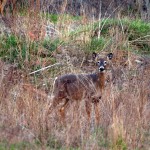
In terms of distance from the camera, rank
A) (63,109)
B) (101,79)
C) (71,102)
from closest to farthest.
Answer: (63,109) < (71,102) < (101,79)

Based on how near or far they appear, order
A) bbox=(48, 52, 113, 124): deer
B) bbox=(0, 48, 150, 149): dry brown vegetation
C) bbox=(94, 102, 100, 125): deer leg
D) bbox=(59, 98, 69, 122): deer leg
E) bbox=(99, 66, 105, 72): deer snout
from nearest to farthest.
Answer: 1. bbox=(0, 48, 150, 149): dry brown vegetation
2. bbox=(94, 102, 100, 125): deer leg
3. bbox=(59, 98, 69, 122): deer leg
4. bbox=(48, 52, 113, 124): deer
5. bbox=(99, 66, 105, 72): deer snout

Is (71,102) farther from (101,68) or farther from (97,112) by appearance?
(97,112)

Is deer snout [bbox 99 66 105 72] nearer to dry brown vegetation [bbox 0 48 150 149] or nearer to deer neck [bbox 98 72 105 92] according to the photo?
deer neck [bbox 98 72 105 92]

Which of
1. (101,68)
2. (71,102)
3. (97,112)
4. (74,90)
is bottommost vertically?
(71,102)

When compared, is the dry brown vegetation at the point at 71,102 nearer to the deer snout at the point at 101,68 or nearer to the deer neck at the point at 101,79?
the deer neck at the point at 101,79

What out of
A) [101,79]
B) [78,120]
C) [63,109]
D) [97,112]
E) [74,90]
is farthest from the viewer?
[101,79]

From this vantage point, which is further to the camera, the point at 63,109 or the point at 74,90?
the point at 74,90

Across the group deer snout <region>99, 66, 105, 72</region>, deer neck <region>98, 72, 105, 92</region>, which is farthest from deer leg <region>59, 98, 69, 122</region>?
deer snout <region>99, 66, 105, 72</region>

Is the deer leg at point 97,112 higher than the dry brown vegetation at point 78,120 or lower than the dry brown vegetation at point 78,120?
lower

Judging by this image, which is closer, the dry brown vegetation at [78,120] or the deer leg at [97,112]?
the dry brown vegetation at [78,120]

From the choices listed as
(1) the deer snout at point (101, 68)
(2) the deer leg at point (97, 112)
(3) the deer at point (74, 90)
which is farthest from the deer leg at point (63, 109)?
(1) the deer snout at point (101, 68)

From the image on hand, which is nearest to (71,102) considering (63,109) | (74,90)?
(74,90)

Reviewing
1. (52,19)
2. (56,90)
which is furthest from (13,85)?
(52,19)

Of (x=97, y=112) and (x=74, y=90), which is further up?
(x=74, y=90)
